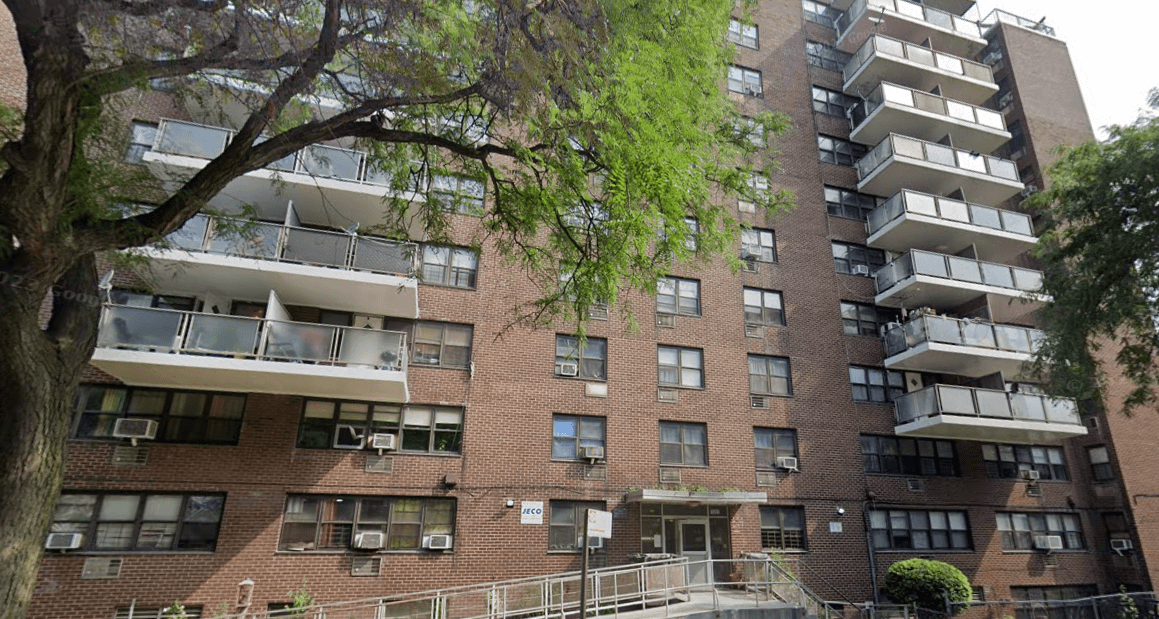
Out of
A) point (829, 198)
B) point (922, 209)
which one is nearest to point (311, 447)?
point (829, 198)

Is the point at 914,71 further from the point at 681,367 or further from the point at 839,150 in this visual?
the point at 681,367

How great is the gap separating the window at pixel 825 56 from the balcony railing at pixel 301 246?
1917cm

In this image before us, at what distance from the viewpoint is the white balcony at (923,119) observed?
2309 centimetres

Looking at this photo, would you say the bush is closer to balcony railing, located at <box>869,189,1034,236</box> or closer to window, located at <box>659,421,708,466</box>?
window, located at <box>659,421,708,466</box>

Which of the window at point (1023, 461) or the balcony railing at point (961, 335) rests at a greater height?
the balcony railing at point (961, 335)

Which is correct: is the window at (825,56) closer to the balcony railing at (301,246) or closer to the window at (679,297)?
the window at (679,297)

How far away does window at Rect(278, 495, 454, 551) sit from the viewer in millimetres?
14234

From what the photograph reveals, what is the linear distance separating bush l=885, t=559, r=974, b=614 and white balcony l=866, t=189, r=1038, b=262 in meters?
10.9

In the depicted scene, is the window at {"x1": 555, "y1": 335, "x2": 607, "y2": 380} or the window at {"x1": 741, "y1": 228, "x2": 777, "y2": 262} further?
the window at {"x1": 741, "y1": 228, "x2": 777, "y2": 262}

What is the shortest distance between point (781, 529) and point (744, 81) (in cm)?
1566

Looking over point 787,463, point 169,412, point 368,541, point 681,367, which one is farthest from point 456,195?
point 787,463

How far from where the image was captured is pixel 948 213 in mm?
21750

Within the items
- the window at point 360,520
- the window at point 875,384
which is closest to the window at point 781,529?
the window at point 875,384

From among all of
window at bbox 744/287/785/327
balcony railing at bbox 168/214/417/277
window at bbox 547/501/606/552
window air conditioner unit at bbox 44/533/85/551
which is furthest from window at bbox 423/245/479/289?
window air conditioner unit at bbox 44/533/85/551
